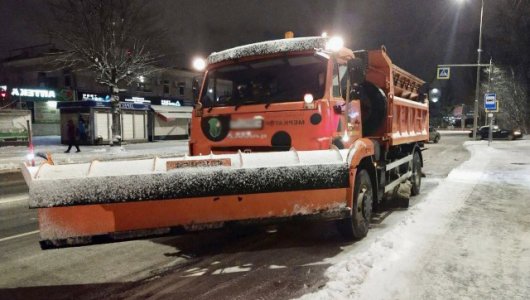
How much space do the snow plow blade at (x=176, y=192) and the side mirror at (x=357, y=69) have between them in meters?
1.41

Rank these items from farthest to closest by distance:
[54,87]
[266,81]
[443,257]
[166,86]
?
[166,86], [54,87], [266,81], [443,257]

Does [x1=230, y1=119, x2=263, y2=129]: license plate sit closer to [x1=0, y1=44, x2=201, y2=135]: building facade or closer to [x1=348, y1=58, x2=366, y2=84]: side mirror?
[x1=348, y1=58, x2=366, y2=84]: side mirror

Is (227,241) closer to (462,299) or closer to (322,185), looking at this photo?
(322,185)

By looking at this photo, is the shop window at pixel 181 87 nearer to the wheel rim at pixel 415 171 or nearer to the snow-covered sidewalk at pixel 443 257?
the wheel rim at pixel 415 171

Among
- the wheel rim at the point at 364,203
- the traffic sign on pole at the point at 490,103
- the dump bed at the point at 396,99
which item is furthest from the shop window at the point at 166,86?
the wheel rim at the point at 364,203

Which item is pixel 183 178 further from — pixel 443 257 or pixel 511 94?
pixel 511 94

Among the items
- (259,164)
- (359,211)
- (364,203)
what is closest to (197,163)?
(259,164)

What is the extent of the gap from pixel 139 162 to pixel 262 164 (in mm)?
1224

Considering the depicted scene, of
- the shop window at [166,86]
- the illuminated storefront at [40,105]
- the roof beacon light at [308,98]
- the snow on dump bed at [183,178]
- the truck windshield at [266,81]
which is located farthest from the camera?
the shop window at [166,86]

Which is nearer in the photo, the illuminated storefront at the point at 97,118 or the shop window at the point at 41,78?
the illuminated storefront at the point at 97,118

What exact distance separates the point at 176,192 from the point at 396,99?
195 inches

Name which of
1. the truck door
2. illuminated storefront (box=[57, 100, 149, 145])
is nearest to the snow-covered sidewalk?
the truck door

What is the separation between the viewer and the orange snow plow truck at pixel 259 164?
12.3 ft

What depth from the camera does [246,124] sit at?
533cm
